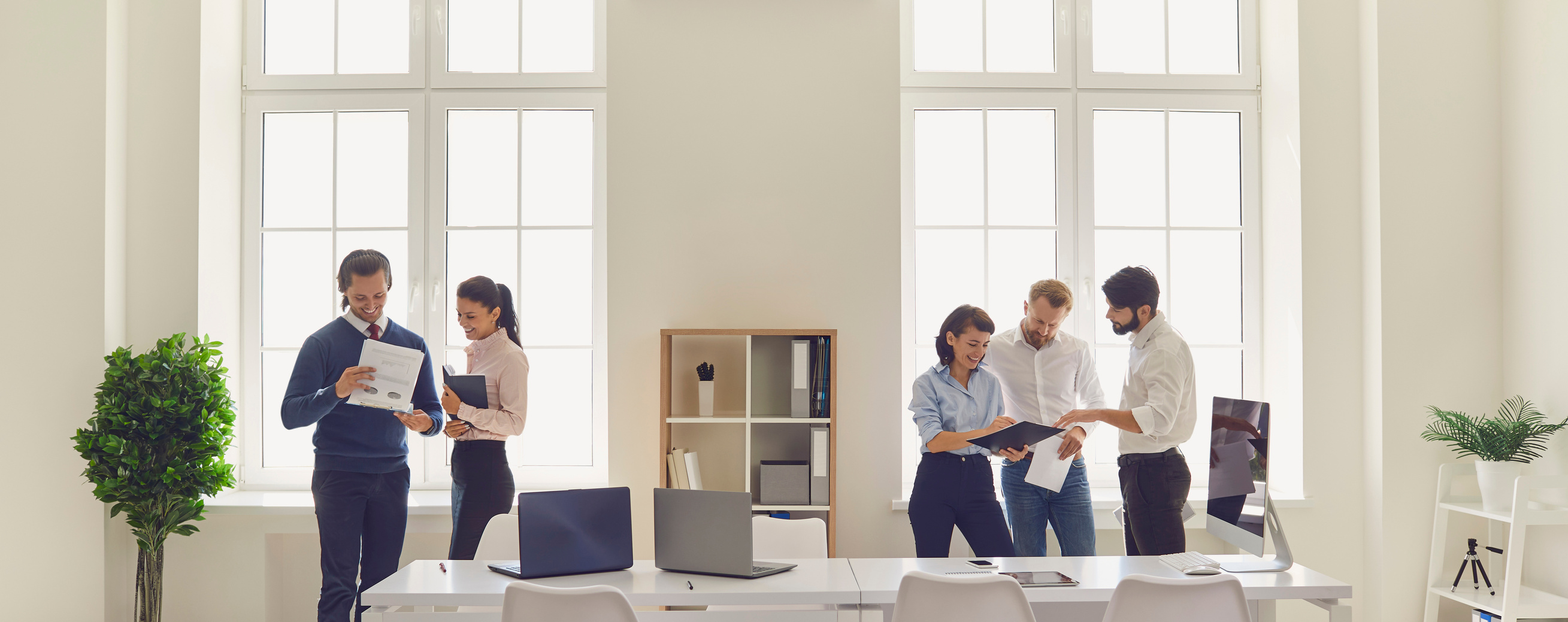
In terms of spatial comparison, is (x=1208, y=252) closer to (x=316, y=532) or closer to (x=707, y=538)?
(x=707, y=538)

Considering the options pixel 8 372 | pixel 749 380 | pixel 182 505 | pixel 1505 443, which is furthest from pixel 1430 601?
pixel 8 372

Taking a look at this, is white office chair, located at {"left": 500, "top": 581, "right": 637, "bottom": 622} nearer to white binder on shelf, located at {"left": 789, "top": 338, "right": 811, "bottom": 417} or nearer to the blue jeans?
white binder on shelf, located at {"left": 789, "top": 338, "right": 811, "bottom": 417}

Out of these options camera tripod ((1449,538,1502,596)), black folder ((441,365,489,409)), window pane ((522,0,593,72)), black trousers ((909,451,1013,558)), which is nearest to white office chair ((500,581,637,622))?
black folder ((441,365,489,409))

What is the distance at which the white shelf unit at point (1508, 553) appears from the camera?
131 inches

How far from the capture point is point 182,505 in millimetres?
3656

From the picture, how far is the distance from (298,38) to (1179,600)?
4.72 meters

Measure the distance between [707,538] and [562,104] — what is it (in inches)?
107

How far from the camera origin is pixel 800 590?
238 centimetres

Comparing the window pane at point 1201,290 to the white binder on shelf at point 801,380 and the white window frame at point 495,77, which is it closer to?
the white binder on shelf at point 801,380

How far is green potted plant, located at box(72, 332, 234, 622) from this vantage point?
11.5 feet

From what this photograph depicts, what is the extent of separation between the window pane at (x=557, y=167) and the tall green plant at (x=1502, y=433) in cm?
406

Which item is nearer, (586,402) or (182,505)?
(182,505)

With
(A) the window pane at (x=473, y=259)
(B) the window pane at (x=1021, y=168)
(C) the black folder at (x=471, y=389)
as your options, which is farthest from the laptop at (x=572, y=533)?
(B) the window pane at (x=1021, y=168)

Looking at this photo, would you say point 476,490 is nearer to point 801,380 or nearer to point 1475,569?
point 801,380
